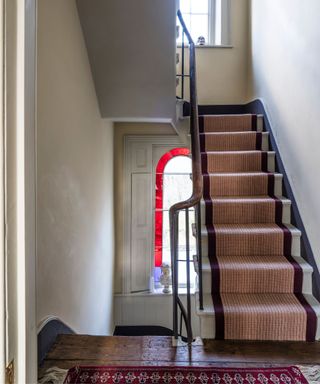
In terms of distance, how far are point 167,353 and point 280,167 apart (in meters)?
1.75

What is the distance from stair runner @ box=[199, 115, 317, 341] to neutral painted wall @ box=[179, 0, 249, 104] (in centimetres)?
98

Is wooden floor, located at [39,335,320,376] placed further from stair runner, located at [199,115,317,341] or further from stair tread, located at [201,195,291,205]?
stair tread, located at [201,195,291,205]

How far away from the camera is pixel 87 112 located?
7.60 feet

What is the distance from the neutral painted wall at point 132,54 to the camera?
211 centimetres

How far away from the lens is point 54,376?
→ 1.30 m

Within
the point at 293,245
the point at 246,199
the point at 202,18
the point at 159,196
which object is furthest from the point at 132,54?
the point at 202,18

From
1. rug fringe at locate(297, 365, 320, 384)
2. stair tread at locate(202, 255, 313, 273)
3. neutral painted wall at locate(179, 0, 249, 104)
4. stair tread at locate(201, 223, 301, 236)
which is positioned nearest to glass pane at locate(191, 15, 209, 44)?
neutral painted wall at locate(179, 0, 249, 104)

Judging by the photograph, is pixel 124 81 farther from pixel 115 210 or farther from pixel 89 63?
pixel 115 210

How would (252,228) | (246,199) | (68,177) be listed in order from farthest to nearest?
(246,199)
(252,228)
(68,177)

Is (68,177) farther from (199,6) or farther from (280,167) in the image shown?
(199,6)

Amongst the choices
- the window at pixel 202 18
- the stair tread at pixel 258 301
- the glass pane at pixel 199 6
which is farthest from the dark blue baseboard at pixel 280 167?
the glass pane at pixel 199 6

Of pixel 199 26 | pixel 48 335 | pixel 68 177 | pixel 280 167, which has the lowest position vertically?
pixel 48 335

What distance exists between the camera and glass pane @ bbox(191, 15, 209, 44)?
4051 mm

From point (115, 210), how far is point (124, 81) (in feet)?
5.65
